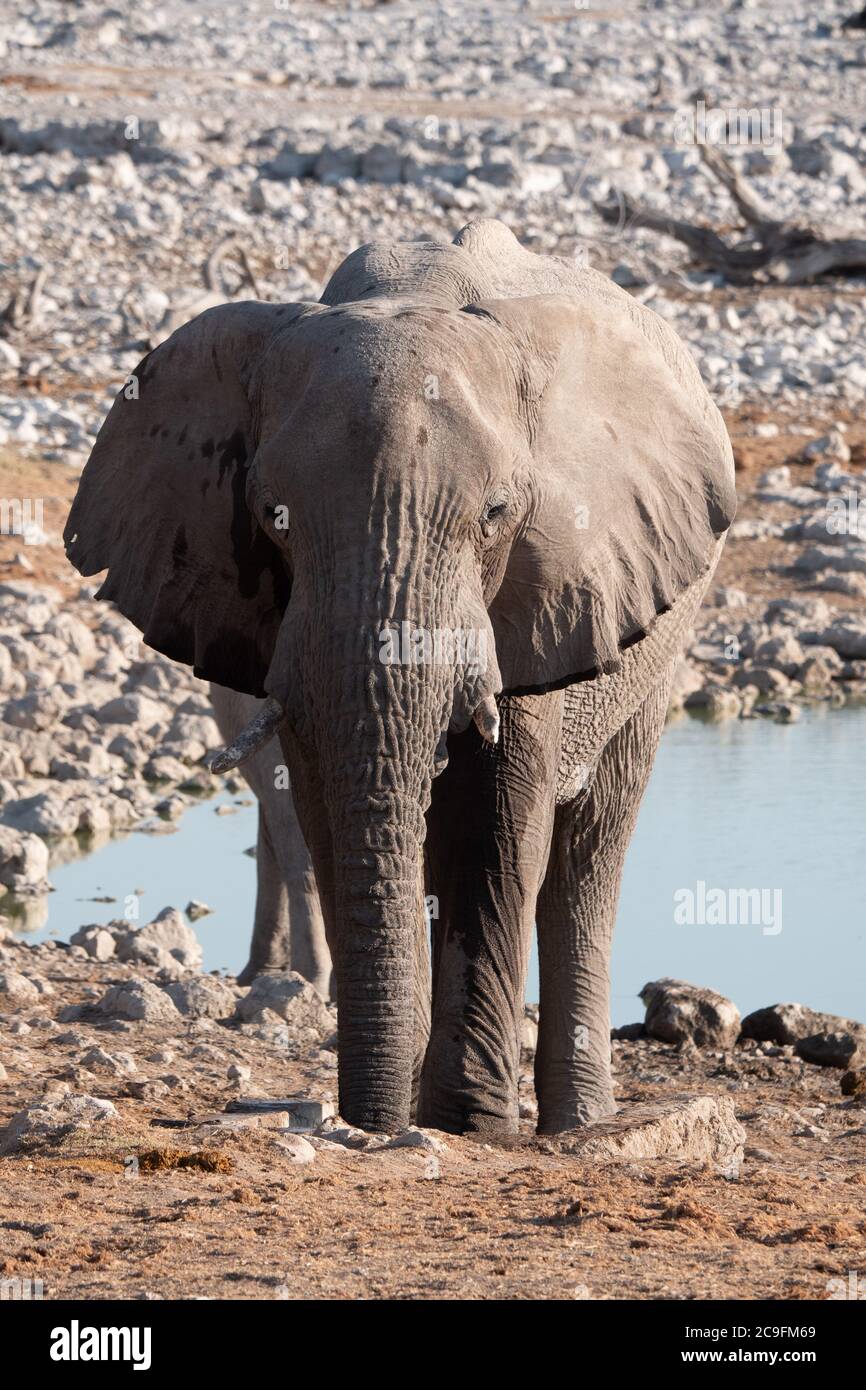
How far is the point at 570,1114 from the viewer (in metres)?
6.64

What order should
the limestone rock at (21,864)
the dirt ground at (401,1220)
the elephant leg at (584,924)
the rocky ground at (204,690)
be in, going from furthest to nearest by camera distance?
the limestone rock at (21,864)
the elephant leg at (584,924)
the rocky ground at (204,690)
the dirt ground at (401,1220)

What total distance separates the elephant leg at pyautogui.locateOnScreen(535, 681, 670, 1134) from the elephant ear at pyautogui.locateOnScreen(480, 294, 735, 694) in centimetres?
103

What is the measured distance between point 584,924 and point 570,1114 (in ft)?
1.80

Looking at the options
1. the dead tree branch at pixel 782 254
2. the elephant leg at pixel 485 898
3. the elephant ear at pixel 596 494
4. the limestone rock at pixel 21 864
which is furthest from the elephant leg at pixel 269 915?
the dead tree branch at pixel 782 254

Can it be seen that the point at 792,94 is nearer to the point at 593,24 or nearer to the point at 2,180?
the point at 593,24

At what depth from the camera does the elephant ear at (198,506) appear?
564cm

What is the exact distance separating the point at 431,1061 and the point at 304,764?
0.86 meters

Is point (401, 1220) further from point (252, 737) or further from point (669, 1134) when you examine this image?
point (669, 1134)

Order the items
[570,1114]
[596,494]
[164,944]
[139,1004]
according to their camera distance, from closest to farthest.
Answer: [596,494], [570,1114], [139,1004], [164,944]

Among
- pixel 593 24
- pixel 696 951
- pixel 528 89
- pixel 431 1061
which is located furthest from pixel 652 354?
pixel 593 24

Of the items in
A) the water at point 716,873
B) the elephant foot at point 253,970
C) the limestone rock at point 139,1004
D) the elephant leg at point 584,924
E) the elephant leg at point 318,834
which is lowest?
the water at point 716,873

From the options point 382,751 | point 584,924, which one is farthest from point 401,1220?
point 584,924

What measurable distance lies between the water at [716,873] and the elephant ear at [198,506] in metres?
3.56

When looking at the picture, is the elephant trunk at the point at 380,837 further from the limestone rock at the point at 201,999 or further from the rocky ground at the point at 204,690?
the limestone rock at the point at 201,999
